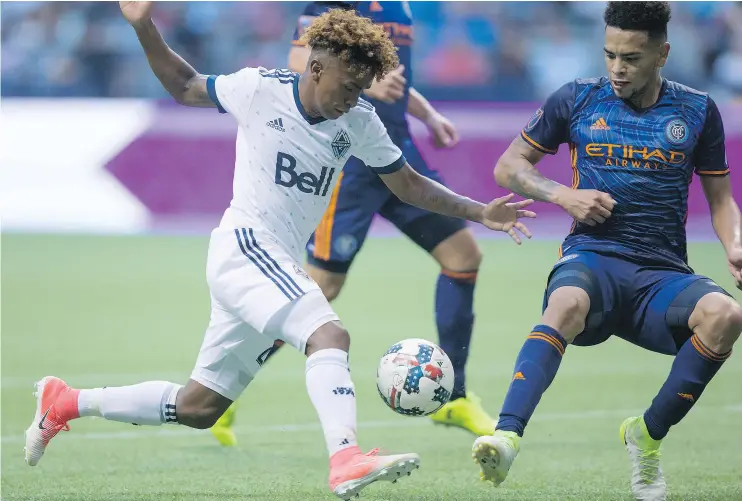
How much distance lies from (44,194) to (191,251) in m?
2.81

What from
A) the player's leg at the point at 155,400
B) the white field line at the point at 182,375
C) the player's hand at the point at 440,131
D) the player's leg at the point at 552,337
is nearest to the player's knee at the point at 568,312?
the player's leg at the point at 552,337

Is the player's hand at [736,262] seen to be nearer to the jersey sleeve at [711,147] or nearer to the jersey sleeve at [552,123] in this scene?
the jersey sleeve at [711,147]

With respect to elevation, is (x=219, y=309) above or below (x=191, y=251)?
above

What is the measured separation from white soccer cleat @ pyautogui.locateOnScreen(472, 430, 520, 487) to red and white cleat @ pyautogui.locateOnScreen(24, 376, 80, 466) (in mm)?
2002

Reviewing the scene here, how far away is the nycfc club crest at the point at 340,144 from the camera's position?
5207mm

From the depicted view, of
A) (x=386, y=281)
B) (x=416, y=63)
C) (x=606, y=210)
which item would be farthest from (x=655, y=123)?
(x=416, y=63)

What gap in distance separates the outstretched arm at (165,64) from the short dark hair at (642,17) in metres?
1.86

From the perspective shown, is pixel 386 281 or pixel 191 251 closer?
pixel 386 281

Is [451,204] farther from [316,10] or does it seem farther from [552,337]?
[316,10]

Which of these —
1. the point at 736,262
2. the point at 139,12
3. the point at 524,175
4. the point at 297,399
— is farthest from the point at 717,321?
the point at 297,399

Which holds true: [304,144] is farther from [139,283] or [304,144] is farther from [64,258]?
[64,258]

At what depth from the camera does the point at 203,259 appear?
15.4 metres

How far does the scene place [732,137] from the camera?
16.6 meters

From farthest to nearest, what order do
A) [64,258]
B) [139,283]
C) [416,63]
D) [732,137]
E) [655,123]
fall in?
[416,63] < [732,137] < [64,258] < [139,283] < [655,123]
